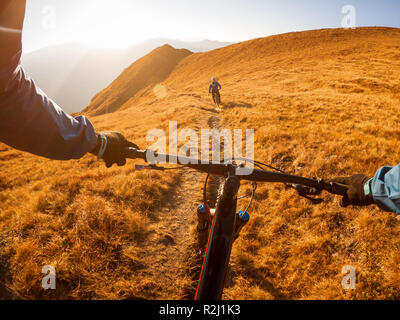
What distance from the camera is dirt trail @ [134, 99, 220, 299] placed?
3.03 meters

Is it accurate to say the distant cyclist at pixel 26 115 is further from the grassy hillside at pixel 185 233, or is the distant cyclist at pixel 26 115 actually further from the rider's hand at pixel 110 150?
the grassy hillside at pixel 185 233

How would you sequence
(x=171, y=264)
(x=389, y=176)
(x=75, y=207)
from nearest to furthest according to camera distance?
(x=389, y=176) < (x=171, y=264) < (x=75, y=207)

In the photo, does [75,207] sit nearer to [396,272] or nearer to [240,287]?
[240,287]

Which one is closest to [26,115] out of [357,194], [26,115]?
[26,115]

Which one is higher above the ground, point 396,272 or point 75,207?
point 75,207

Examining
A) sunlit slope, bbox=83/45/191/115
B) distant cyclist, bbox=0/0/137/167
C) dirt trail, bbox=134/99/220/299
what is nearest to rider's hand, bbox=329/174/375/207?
distant cyclist, bbox=0/0/137/167

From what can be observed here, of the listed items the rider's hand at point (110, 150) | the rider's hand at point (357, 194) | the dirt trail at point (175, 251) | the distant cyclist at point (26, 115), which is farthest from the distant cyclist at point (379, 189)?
the dirt trail at point (175, 251)

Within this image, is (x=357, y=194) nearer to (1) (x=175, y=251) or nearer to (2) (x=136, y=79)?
(1) (x=175, y=251)

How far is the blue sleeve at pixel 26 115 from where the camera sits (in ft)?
3.49

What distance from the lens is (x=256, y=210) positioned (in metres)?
4.59

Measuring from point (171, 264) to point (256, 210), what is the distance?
97.9 inches

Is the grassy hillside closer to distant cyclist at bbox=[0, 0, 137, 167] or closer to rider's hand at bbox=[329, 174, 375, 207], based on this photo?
rider's hand at bbox=[329, 174, 375, 207]

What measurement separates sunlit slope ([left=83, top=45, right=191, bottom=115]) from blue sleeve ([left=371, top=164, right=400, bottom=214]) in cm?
5897
